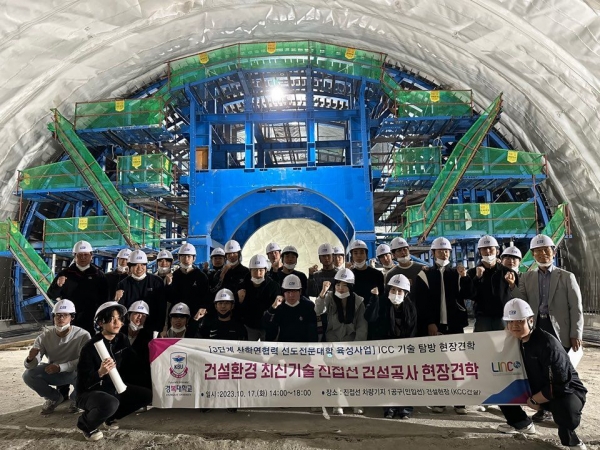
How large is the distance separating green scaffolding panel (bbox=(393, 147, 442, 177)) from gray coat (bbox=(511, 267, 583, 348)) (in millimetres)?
10898

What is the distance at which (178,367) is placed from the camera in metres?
4.53

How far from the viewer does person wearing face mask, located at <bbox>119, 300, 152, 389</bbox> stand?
448 centimetres

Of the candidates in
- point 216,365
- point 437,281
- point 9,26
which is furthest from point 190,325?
point 9,26

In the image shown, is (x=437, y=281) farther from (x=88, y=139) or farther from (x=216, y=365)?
(x=88, y=139)

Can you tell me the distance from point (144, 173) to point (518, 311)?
45.6 ft

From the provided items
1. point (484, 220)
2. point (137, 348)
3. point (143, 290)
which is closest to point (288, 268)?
point (143, 290)

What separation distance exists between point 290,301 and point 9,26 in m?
9.98

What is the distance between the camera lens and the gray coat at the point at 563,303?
4301 mm

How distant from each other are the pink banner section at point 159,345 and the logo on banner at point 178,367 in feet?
0.42

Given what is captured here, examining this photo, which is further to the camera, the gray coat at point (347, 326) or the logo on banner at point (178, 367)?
the gray coat at point (347, 326)

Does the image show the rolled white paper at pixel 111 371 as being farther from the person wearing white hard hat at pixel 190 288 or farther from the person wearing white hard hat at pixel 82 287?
the person wearing white hard hat at pixel 82 287

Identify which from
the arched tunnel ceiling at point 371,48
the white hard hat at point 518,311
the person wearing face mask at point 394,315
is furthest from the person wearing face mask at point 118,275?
the arched tunnel ceiling at point 371,48

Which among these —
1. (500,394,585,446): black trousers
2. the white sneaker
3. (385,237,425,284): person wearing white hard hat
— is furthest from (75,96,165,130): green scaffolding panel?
(500,394,585,446): black trousers

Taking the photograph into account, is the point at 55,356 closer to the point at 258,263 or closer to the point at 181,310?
the point at 181,310
